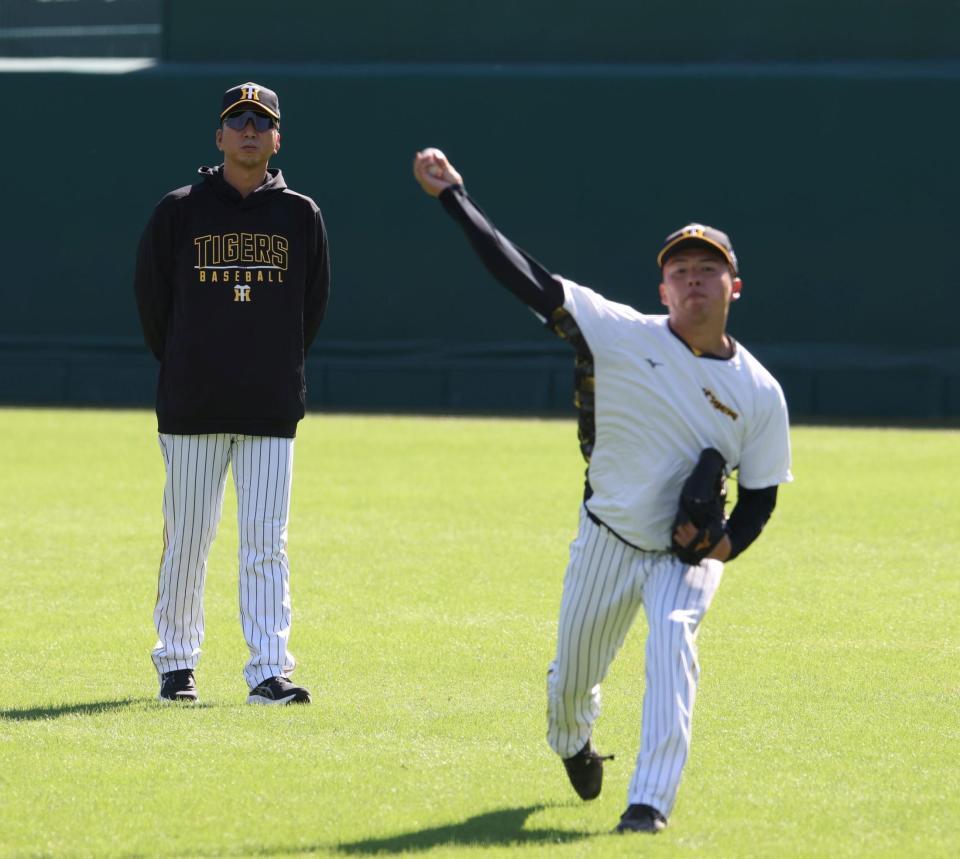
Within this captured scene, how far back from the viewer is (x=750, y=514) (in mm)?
5090

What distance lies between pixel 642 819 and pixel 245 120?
3070mm

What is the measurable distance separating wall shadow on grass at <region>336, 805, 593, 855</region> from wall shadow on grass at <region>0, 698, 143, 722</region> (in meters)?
1.89

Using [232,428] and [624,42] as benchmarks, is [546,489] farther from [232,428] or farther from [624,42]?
[624,42]

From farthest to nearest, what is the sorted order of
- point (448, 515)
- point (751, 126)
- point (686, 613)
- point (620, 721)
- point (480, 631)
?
point (751, 126)
point (448, 515)
point (480, 631)
point (620, 721)
point (686, 613)

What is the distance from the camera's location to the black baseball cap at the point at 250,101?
6477 mm

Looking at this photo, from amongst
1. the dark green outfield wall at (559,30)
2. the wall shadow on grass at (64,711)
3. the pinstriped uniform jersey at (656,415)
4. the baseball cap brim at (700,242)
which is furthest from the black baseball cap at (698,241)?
the dark green outfield wall at (559,30)

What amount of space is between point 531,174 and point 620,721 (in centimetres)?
1774

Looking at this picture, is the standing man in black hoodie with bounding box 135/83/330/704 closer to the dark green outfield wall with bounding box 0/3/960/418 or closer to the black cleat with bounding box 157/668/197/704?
the black cleat with bounding box 157/668/197/704

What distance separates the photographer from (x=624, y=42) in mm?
23578

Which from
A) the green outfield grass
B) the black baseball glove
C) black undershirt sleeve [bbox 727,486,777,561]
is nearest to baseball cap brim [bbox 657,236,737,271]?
the black baseball glove

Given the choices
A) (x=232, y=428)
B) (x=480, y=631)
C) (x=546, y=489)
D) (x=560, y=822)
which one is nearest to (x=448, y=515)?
(x=546, y=489)

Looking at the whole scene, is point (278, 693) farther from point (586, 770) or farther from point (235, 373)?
point (586, 770)

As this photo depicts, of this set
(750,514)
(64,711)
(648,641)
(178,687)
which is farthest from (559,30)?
(648,641)

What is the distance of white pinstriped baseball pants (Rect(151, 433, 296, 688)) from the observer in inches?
257
